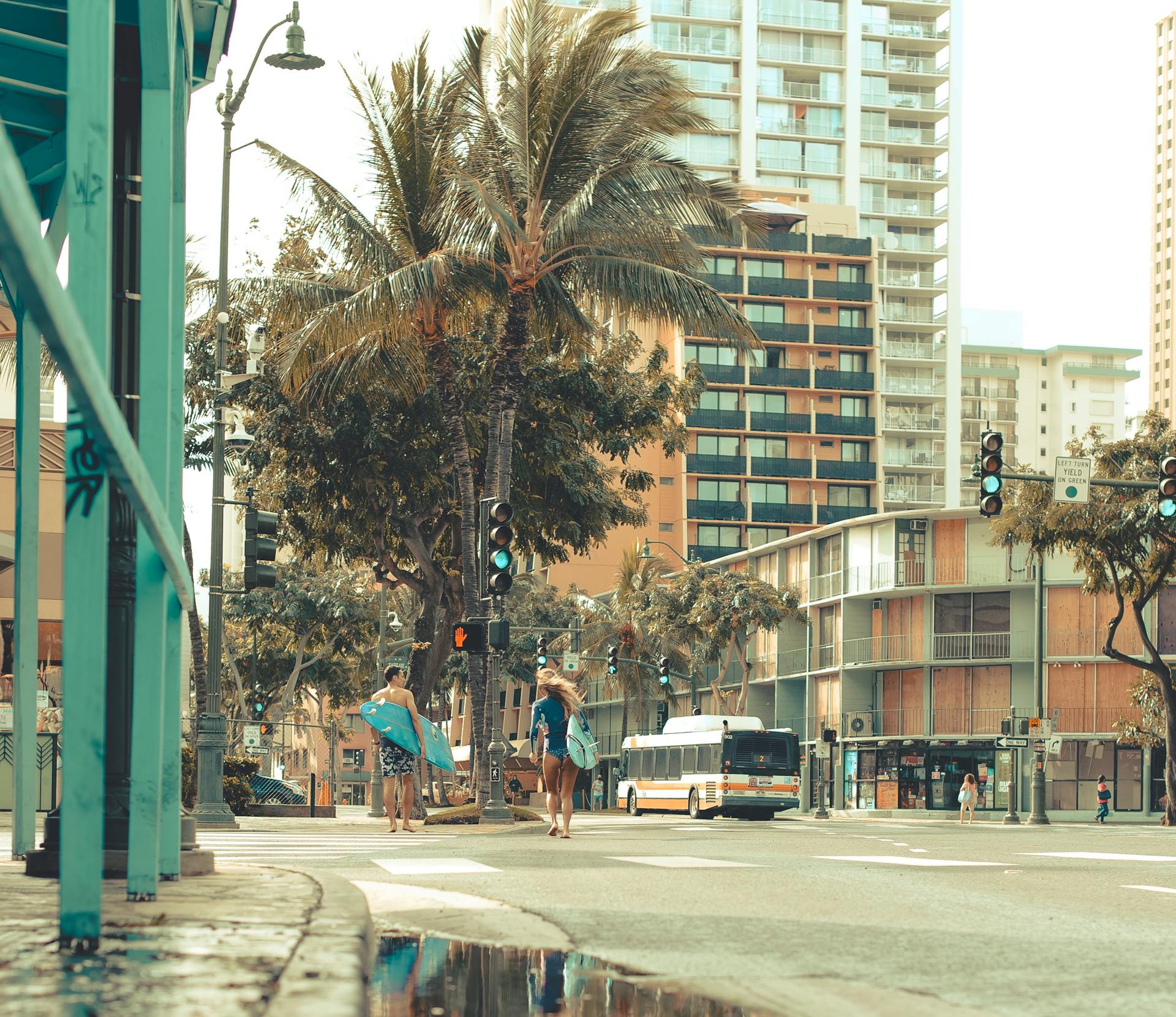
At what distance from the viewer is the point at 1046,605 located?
61500 millimetres

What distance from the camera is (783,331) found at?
101188 millimetres

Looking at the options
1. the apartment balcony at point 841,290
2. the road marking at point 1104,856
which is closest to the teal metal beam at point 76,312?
the road marking at point 1104,856

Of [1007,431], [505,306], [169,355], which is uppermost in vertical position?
[1007,431]

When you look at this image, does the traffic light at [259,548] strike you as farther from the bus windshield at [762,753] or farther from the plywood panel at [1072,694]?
the plywood panel at [1072,694]

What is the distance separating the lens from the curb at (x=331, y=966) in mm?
3785

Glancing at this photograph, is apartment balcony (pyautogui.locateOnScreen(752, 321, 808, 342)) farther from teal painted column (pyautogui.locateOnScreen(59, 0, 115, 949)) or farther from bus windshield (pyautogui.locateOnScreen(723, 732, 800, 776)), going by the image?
teal painted column (pyautogui.locateOnScreen(59, 0, 115, 949))

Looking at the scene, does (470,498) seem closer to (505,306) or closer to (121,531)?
(505,306)

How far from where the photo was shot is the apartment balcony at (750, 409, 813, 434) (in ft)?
333

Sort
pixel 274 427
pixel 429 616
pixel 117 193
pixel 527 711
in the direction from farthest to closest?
pixel 527 711
pixel 429 616
pixel 274 427
pixel 117 193

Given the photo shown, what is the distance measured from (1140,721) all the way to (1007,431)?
94709 mm

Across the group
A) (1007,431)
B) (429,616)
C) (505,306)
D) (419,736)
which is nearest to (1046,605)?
(429,616)

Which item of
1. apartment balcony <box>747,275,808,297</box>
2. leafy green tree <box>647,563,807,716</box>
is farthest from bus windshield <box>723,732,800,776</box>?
apartment balcony <box>747,275,808,297</box>

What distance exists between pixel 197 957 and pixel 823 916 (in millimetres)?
3454

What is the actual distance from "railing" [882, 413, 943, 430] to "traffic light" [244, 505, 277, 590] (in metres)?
88.0
